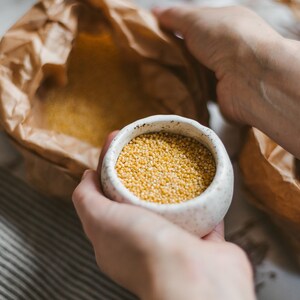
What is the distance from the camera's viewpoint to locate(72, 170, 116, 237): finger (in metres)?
0.64

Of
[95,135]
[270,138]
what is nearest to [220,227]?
[270,138]

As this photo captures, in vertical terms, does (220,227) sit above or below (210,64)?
below

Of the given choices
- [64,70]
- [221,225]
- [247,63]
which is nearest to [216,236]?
[221,225]

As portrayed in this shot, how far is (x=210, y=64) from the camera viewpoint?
91 cm

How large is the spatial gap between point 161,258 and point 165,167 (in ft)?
0.60

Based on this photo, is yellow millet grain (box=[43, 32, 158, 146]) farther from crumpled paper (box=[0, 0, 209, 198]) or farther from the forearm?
the forearm

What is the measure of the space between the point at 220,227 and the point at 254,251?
0.63 ft

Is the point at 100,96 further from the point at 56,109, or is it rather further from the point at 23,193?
the point at 23,193

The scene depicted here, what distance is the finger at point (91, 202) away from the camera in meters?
0.64

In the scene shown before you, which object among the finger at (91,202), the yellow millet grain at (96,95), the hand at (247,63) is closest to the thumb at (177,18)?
the hand at (247,63)

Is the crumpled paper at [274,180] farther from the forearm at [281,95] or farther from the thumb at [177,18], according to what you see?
the thumb at [177,18]

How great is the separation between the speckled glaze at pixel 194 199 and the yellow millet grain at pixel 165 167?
14 mm

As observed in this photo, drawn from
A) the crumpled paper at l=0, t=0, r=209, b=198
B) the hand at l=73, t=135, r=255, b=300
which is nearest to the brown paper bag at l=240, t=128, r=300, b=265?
the crumpled paper at l=0, t=0, r=209, b=198

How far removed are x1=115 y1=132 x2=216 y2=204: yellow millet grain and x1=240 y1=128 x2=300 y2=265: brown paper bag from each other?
6.2 inches
